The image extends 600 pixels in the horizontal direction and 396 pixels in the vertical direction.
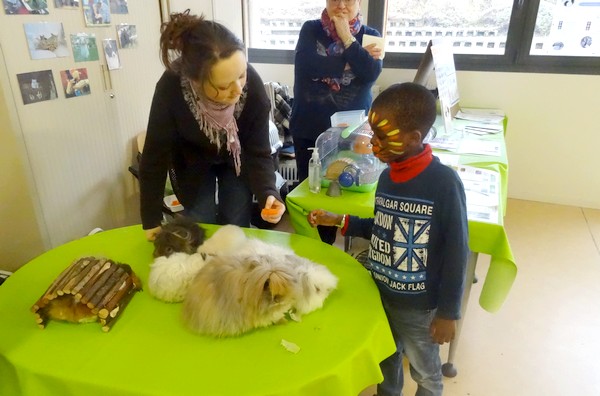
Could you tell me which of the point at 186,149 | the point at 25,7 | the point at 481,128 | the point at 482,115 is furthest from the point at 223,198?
the point at 482,115

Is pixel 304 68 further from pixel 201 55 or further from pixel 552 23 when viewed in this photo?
pixel 552 23

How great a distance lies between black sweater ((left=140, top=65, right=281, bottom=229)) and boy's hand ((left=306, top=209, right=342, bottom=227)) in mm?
152

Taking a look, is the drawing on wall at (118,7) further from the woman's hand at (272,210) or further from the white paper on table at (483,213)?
the white paper on table at (483,213)

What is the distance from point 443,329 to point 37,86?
1.83 meters

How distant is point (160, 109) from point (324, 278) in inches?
28.1

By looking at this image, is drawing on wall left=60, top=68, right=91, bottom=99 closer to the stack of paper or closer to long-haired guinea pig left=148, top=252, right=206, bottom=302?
long-haired guinea pig left=148, top=252, right=206, bottom=302

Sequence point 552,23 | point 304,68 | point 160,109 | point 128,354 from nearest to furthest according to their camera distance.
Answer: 1. point 128,354
2. point 160,109
3. point 304,68
4. point 552,23

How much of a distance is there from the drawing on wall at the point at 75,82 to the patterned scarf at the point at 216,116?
0.99m

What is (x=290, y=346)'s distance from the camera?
0.89 meters

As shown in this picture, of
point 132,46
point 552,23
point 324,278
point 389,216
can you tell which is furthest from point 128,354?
point 552,23

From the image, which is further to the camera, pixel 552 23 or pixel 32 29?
pixel 552 23

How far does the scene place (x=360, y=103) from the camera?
2.05 metres

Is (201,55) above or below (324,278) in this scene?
above

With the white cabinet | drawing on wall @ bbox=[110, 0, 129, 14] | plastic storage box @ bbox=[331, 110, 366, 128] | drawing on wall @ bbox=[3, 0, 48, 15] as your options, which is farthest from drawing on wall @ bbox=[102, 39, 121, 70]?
plastic storage box @ bbox=[331, 110, 366, 128]
